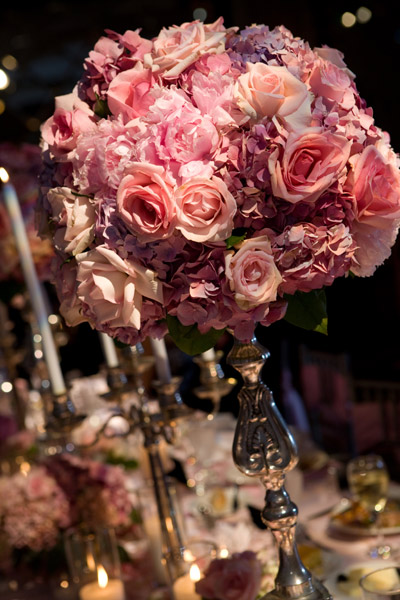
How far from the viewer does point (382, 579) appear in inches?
48.0

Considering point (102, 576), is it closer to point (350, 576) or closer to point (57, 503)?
point (57, 503)

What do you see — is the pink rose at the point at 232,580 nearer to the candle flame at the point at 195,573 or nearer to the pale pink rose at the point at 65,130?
the candle flame at the point at 195,573

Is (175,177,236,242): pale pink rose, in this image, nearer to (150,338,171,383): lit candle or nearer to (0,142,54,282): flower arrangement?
(150,338,171,383): lit candle

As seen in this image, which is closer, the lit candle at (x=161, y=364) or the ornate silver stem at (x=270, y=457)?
the ornate silver stem at (x=270, y=457)

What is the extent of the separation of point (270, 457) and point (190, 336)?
238 mm

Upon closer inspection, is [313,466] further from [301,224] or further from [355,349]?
[355,349]

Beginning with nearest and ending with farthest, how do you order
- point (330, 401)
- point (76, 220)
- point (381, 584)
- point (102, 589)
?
1. point (76, 220)
2. point (381, 584)
3. point (102, 589)
4. point (330, 401)

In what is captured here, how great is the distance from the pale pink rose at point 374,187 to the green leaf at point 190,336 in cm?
27

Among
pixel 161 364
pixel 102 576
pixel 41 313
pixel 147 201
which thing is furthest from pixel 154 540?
pixel 147 201

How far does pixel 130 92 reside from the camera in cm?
115

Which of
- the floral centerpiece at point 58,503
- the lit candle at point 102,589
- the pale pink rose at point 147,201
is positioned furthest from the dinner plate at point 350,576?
the pale pink rose at point 147,201

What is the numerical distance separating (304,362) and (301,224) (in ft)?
8.16

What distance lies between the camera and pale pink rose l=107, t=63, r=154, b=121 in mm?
1129

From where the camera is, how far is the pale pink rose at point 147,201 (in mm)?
1007
